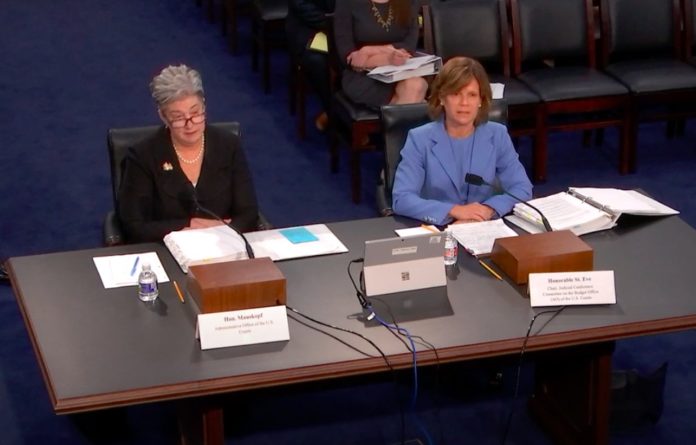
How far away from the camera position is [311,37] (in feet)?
20.5

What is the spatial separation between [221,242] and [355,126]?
2.08 m

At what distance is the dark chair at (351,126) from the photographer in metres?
5.65

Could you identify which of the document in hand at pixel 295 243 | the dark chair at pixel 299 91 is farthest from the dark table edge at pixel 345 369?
the dark chair at pixel 299 91

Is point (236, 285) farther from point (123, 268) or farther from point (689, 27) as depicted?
point (689, 27)

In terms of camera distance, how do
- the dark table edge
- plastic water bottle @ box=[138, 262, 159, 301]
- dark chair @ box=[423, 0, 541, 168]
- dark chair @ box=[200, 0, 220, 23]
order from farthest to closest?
1. dark chair @ box=[200, 0, 220, 23]
2. dark chair @ box=[423, 0, 541, 168]
3. plastic water bottle @ box=[138, 262, 159, 301]
4. the dark table edge

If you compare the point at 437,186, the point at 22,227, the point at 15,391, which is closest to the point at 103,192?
the point at 22,227

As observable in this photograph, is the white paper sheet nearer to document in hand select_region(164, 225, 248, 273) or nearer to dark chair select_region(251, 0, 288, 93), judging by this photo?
document in hand select_region(164, 225, 248, 273)

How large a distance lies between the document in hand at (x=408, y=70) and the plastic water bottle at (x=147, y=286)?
246 centimetres

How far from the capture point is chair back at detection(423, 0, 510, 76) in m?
5.96

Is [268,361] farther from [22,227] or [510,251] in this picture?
[22,227]

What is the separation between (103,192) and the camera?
597 centimetres

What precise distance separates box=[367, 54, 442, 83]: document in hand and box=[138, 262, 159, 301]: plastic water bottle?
2.46 metres

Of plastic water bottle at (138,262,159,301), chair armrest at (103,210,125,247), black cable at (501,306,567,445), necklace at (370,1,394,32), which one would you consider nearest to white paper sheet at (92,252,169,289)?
plastic water bottle at (138,262,159,301)

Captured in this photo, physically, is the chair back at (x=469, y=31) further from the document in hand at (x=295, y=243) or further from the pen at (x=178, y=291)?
the pen at (x=178, y=291)
